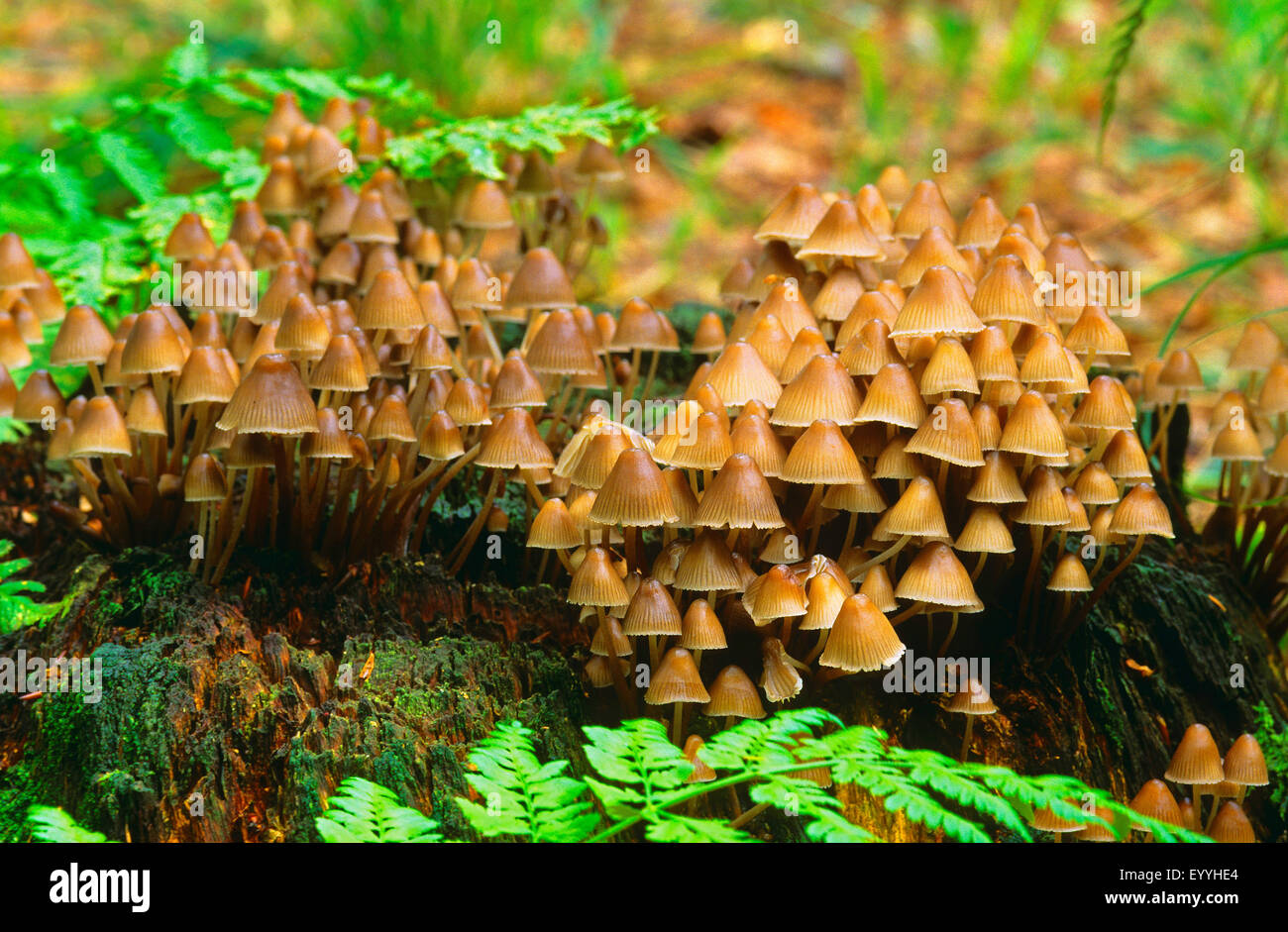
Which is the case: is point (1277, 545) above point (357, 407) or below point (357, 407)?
below

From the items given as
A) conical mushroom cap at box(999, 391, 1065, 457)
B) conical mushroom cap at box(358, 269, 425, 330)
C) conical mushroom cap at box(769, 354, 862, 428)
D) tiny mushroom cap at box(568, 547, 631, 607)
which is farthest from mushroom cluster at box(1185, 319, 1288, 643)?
conical mushroom cap at box(358, 269, 425, 330)

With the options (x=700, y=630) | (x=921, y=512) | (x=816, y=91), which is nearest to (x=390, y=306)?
(x=700, y=630)

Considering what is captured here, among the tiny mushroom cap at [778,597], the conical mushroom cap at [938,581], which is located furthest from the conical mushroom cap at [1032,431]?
the tiny mushroom cap at [778,597]

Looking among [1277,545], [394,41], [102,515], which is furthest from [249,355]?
[394,41]

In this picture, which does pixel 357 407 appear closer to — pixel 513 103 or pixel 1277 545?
pixel 1277 545

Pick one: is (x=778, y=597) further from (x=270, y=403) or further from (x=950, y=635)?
(x=270, y=403)

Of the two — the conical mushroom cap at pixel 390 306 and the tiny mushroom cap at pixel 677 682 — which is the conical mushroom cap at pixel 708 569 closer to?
the tiny mushroom cap at pixel 677 682

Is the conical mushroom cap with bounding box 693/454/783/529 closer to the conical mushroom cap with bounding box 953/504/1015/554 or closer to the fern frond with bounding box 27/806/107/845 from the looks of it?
the conical mushroom cap with bounding box 953/504/1015/554
